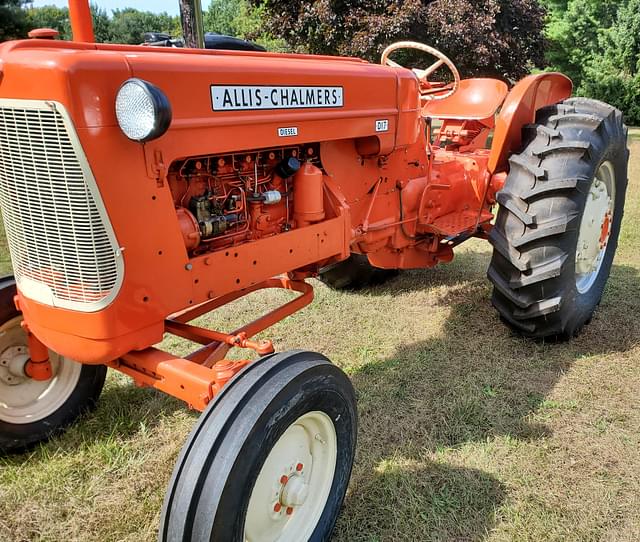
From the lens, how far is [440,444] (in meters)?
2.81

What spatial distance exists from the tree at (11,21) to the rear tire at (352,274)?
16.8 m

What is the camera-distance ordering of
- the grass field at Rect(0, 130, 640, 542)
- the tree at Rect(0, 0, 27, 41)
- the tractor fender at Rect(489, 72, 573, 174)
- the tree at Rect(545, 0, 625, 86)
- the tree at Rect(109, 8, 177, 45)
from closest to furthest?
the grass field at Rect(0, 130, 640, 542) → the tractor fender at Rect(489, 72, 573, 174) → the tree at Rect(0, 0, 27, 41) → the tree at Rect(545, 0, 625, 86) → the tree at Rect(109, 8, 177, 45)

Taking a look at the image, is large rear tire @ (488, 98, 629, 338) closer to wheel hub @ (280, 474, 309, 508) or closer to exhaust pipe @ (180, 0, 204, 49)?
wheel hub @ (280, 474, 309, 508)

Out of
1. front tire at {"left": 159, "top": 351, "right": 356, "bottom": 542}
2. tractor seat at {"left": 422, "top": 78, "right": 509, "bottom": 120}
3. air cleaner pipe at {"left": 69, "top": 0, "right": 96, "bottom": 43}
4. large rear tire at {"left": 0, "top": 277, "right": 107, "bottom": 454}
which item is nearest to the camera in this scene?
front tire at {"left": 159, "top": 351, "right": 356, "bottom": 542}

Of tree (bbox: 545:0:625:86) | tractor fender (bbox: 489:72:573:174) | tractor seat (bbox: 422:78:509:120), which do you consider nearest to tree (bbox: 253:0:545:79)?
tractor seat (bbox: 422:78:509:120)

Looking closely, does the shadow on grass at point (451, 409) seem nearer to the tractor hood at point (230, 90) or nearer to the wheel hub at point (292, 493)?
the wheel hub at point (292, 493)

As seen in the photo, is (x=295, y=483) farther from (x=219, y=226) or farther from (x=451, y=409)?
(x=451, y=409)

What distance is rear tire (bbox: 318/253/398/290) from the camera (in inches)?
181

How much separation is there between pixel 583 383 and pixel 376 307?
1645 mm

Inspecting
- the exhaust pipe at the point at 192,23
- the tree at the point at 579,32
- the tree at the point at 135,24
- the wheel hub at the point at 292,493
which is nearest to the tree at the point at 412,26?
the exhaust pipe at the point at 192,23

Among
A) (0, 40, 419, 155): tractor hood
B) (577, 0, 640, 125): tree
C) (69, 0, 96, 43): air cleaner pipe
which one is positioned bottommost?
(577, 0, 640, 125): tree

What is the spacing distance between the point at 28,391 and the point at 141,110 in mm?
1766

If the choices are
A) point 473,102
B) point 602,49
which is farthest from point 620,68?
point 473,102

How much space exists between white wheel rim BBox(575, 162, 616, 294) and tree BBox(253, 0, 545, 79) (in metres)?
8.05
